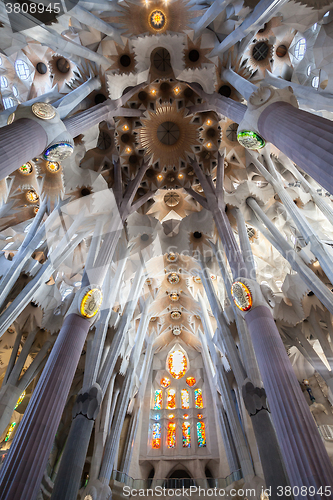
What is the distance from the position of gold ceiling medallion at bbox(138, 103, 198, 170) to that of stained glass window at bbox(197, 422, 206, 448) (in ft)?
55.6

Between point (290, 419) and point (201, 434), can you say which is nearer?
point (290, 419)

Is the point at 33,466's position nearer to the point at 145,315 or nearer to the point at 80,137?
the point at 80,137

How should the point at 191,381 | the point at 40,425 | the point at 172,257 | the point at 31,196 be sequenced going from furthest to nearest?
the point at 191,381 → the point at 172,257 → the point at 31,196 → the point at 40,425

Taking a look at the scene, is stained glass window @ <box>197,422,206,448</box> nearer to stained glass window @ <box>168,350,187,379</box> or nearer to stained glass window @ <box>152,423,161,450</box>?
stained glass window @ <box>152,423,161,450</box>

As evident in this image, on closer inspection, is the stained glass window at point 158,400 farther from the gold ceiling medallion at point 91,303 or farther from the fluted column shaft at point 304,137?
the fluted column shaft at point 304,137

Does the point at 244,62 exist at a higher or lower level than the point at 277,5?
higher

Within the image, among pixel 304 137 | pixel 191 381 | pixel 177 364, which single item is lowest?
pixel 304 137

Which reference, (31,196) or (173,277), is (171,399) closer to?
(173,277)

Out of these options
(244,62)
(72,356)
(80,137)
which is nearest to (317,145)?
(72,356)

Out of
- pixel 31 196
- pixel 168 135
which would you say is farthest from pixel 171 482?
pixel 168 135

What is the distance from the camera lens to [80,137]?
534 inches

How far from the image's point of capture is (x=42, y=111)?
22.9 feet

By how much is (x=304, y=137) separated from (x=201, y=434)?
20.1m

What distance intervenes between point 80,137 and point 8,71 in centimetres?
432
